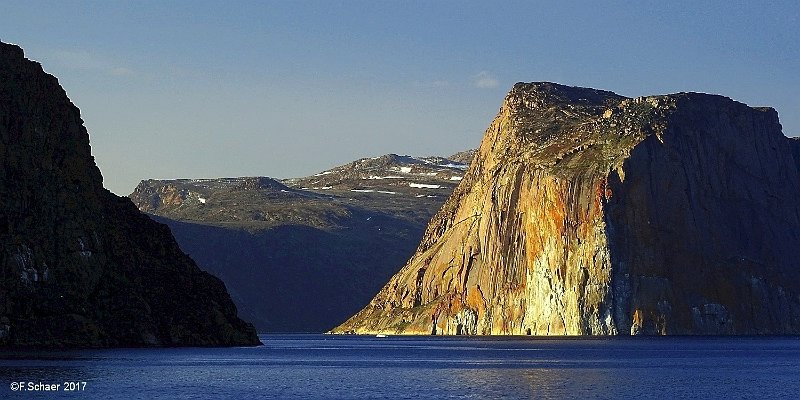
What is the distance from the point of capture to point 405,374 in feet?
358

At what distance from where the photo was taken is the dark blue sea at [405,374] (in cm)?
8494

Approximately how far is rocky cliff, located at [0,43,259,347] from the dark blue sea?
330 cm

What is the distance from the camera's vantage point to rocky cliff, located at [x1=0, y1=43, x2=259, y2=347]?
384ft

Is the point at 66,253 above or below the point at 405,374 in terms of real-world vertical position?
above

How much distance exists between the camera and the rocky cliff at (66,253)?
384 ft

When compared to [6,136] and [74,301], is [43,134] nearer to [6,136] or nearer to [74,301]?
[6,136]

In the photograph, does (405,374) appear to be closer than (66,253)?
Yes

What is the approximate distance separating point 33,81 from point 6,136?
22.7 feet

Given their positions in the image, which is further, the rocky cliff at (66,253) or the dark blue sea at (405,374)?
the rocky cliff at (66,253)

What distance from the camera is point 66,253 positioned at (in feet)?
399

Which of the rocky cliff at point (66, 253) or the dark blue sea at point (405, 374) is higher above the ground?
the rocky cliff at point (66, 253)

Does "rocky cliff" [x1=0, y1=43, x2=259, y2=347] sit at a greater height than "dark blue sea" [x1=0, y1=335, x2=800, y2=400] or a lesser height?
greater

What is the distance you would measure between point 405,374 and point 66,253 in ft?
107

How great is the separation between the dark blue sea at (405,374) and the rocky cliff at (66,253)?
330 centimetres
